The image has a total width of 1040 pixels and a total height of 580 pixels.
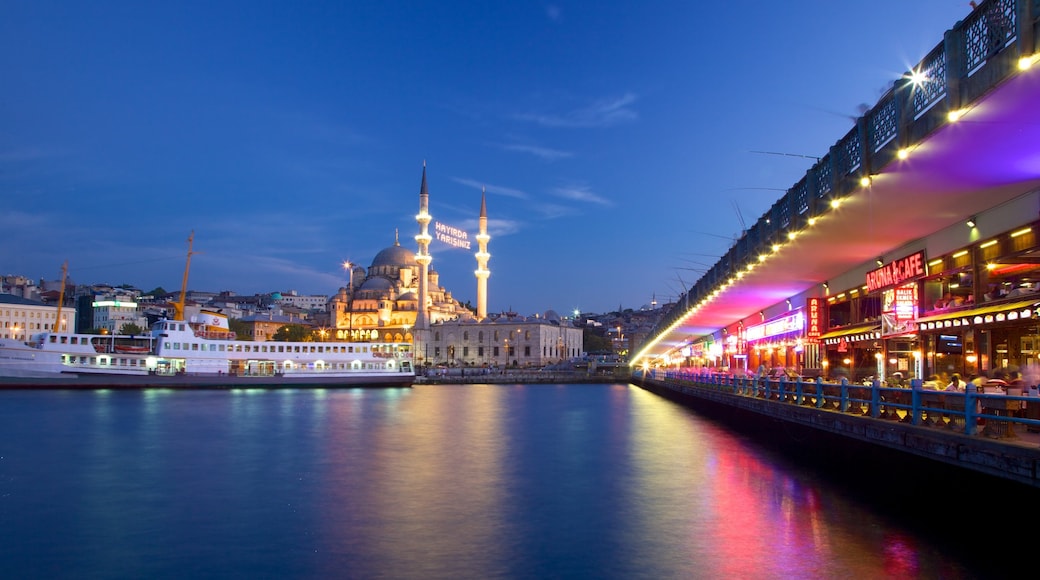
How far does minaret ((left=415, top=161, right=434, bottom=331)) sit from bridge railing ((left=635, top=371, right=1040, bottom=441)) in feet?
307

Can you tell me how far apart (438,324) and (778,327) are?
92.9 m

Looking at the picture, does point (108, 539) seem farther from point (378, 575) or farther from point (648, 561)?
point (648, 561)

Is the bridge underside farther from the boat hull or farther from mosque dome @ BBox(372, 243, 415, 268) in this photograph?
mosque dome @ BBox(372, 243, 415, 268)

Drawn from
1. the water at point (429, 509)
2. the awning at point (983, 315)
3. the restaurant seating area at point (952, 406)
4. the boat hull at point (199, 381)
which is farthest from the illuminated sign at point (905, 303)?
the boat hull at point (199, 381)

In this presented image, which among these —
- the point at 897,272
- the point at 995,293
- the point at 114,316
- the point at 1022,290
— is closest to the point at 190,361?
the point at 897,272

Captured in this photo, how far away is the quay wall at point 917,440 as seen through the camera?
28.8 ft

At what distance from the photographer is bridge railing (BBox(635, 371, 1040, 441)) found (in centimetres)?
983

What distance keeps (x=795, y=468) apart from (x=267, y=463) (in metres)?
14.1

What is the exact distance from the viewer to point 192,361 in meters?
65.7

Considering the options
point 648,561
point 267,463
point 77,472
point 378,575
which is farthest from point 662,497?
point 77,472

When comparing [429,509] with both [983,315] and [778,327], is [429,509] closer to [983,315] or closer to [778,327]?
[983,315]

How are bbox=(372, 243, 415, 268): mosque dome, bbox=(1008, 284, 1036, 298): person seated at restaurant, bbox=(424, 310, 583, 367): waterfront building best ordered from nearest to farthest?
bbox=(1008, 284, 1036, 298): person seated at restaurant < bbox=(424, 310, 583, 367): waterfront building < bbox=(372, 243, 415, 268): mosque dome

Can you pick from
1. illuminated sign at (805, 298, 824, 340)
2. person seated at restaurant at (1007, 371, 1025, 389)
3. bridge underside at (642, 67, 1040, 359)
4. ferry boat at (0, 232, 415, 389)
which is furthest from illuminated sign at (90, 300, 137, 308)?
person seated at restaurant at (1007, 371, 1025, 389)

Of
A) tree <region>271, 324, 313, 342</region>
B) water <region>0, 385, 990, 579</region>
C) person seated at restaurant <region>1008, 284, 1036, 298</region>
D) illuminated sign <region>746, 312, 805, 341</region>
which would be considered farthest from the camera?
tree <region>271, 324, 313, 342</region>
